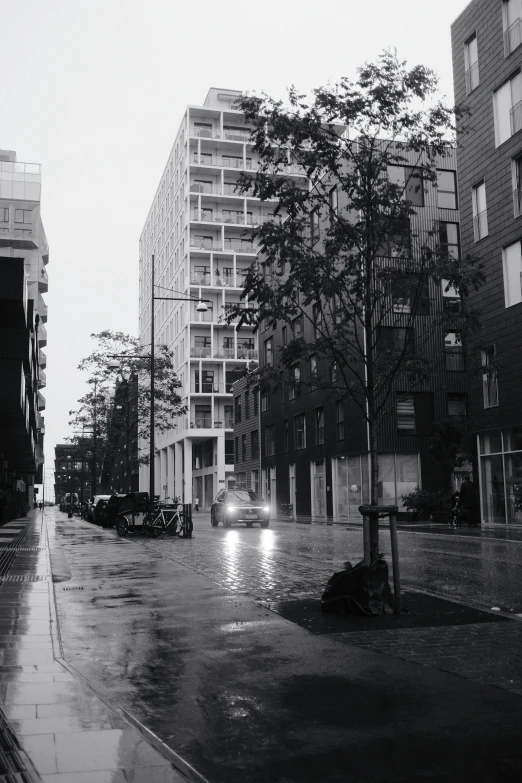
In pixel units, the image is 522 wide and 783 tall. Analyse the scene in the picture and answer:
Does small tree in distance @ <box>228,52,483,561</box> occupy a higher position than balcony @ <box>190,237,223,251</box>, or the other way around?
balcony @ <box>190,237,223,251</box>

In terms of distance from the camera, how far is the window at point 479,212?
92.4 feet

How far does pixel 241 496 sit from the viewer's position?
35.3 meters

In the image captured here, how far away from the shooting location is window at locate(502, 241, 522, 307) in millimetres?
25891

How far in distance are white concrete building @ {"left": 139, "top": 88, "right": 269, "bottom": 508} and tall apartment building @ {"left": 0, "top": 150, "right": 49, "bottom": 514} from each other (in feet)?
44.2

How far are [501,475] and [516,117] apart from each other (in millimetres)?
11900

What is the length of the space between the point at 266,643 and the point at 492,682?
2261 millimetres

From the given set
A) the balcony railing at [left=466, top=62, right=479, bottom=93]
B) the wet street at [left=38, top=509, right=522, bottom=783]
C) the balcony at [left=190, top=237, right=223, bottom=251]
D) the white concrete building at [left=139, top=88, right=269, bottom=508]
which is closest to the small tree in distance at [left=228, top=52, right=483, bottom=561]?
the wet street at [left=38, top=509, right=522, bottom=783]

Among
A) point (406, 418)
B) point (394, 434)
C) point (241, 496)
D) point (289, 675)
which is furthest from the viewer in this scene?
point (406, 418)

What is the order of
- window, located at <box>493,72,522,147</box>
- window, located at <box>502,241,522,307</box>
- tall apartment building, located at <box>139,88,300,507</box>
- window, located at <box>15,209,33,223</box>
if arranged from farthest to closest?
1. window, located at <box>15,209,33,223</box>
2. tall apartment building, located at <box>139,88,300,507</box>
3. window, located at <box>493,72,522,147</box>
4. window, located at <box>502,241,522,307</box>

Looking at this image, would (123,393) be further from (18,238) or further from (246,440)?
(18,238)

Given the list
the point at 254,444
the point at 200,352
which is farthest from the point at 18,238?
the point at 254,444

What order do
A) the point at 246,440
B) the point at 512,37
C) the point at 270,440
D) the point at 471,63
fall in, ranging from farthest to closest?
1. the point at 246,440
2. the point at 270,440
3. the point at 471,63
4. the point at 512,37

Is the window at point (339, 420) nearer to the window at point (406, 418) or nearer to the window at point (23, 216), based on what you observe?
the window at point (406, 418)

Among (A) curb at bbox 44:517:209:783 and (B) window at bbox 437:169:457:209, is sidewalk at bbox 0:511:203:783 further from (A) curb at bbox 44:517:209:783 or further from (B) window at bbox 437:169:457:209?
(B) window at bbox 437:169:457:209
